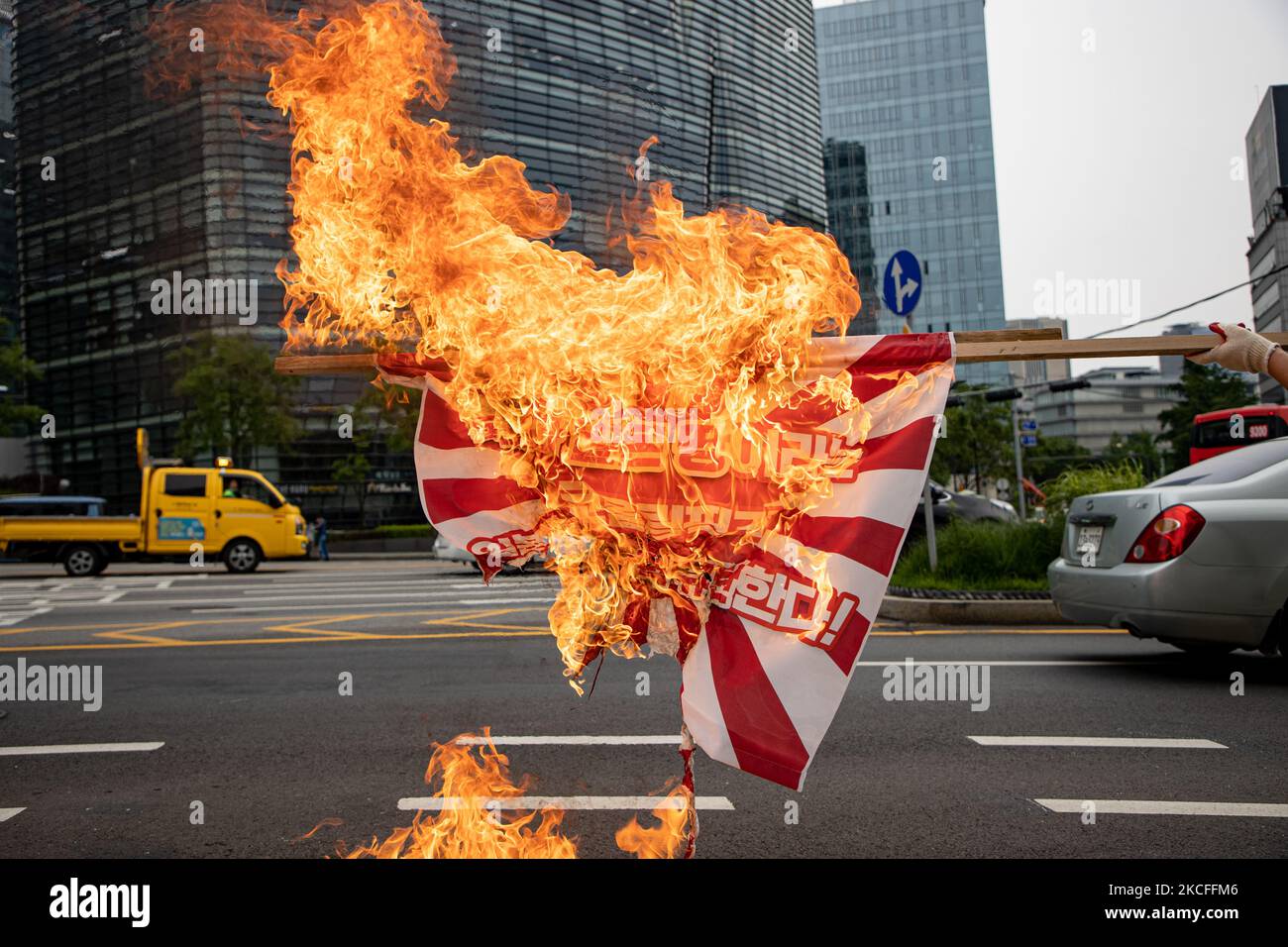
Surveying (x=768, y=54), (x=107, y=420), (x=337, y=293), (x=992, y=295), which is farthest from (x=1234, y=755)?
(x=992, y=295)

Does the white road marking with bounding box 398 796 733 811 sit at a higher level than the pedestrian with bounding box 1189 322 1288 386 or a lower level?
lower

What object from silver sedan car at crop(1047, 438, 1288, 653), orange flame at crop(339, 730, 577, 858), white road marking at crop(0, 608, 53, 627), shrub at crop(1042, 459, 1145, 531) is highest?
shrub at crop(1042, 459, 1145, 531)

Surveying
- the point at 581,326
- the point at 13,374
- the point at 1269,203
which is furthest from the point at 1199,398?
the point at 581,326

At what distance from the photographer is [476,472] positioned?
2.73m

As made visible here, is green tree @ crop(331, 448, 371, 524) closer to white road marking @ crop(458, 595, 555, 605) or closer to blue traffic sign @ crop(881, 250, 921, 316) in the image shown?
white road marking @ crop(458, 595, 555, 605)

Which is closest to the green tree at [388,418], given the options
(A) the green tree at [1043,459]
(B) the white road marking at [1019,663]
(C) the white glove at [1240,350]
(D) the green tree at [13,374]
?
(D) the green tree at [13,374]

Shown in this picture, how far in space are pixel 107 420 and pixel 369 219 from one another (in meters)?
50.8

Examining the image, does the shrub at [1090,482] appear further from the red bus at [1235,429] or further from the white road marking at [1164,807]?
the white road marking at [1164,807]

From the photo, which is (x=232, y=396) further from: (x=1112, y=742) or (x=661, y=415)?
(x=661, y=415)

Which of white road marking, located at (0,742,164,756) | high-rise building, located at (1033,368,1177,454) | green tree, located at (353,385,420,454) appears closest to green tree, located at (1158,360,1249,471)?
green tree, located at (353,385,420,454)

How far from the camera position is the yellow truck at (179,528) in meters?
21.5

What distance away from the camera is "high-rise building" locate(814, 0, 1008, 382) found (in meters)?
115

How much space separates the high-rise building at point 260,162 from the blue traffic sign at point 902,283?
7.53m

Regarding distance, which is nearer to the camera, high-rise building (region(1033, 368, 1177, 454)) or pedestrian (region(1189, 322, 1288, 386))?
pedestrian (region(1189, 322, 1288, 386))
